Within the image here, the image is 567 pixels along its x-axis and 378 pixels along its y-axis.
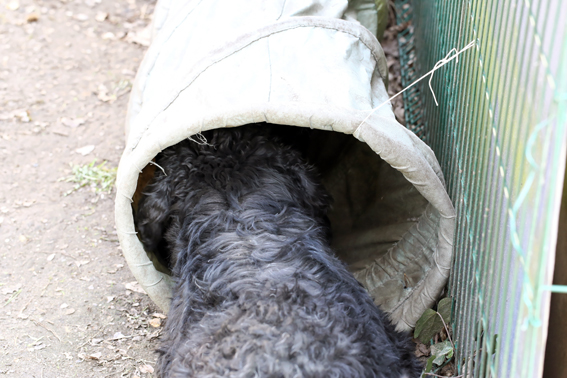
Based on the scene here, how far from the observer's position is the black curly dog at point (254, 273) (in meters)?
2.08

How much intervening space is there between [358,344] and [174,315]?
963 mm

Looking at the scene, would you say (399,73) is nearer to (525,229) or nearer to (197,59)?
(197,59)

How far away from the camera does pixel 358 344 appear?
2172 mm

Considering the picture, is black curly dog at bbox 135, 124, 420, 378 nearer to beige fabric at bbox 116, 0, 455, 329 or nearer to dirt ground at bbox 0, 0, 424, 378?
beige fabric at bbox 116, 0, 455, 329

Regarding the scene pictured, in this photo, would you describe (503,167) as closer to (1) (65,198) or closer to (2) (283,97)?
(2) (283,97)

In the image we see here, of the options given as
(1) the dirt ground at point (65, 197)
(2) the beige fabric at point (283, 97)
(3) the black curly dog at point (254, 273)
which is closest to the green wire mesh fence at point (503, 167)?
(2) the beige fabric at point (283, 97)

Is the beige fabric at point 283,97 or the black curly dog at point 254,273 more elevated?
the beige fabric at point 283,97

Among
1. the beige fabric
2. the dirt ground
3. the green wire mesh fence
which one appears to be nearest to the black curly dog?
the beige fabric

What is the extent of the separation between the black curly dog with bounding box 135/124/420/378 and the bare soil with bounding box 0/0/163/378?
65cm

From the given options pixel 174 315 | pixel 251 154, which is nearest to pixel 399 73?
pixel 251 154

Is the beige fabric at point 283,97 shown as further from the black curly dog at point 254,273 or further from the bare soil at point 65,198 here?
the bare soil at point 65,198

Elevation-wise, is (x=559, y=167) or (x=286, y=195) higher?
(x=559, y=167)

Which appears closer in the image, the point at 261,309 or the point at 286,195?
the point at 261,309

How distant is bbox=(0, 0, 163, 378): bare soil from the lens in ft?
11.7
